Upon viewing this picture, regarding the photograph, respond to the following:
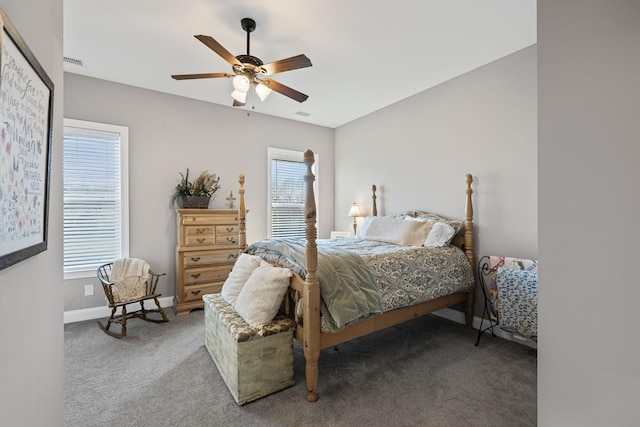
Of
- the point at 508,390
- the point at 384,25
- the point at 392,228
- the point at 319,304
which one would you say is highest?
the point at 384,25

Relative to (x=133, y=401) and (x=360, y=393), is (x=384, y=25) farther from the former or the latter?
(x=133, y=401)

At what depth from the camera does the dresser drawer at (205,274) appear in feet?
11.6

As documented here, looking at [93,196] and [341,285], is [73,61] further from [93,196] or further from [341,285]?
[341,285]

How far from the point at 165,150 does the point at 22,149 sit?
10.7ft

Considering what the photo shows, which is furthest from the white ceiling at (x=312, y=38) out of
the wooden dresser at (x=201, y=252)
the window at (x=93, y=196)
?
the wooden dresser at (x=201, y=252)

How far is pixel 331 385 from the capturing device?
2.10 m

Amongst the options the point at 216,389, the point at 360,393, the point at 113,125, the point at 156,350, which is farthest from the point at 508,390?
the point at 113,125

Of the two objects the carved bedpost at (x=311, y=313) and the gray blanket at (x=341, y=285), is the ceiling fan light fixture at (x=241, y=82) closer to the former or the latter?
the carved bedpost at (x=311, y=313)

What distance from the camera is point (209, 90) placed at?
3.70 meters

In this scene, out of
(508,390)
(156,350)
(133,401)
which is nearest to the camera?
(133,401)

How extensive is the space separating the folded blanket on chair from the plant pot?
2.75ft

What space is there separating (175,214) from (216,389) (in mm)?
2518

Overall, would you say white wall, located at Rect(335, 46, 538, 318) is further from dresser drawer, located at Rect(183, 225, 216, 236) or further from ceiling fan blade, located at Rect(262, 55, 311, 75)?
dresser drawer, located at Rect(183, 225, 216, 236)

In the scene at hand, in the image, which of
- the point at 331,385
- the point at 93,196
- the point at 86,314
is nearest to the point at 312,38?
the point at 331,385
